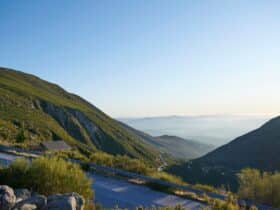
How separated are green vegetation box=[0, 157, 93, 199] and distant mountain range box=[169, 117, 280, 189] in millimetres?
76860

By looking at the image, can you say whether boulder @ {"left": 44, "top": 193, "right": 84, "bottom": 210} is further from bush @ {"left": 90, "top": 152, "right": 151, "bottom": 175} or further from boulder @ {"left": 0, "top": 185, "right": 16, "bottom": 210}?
bush @ {"left": 90, "top": 152, "right": 151, "bottom": 175}

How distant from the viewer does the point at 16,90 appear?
11719 centimetres

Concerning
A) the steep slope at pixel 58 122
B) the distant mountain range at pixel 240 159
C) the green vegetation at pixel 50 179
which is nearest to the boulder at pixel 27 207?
the green vegetation at pixel 50 179

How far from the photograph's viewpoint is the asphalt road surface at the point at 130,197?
985 centimetres

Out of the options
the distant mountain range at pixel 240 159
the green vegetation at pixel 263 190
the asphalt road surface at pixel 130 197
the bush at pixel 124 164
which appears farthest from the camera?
the distant mountain range at pixel 240 159

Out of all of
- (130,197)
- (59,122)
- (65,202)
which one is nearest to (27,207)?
(65,202)

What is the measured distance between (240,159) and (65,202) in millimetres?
101396

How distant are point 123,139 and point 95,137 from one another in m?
20.3

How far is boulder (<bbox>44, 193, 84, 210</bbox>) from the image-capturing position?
5684mm

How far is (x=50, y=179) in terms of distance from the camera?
27.5 feet

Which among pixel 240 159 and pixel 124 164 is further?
pixel 240 159

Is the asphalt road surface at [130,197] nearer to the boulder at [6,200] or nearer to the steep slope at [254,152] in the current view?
the boulder at [6,200]

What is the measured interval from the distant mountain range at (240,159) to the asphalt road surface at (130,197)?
2864 inches

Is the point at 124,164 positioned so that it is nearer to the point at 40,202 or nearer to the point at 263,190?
the point at 263,190
